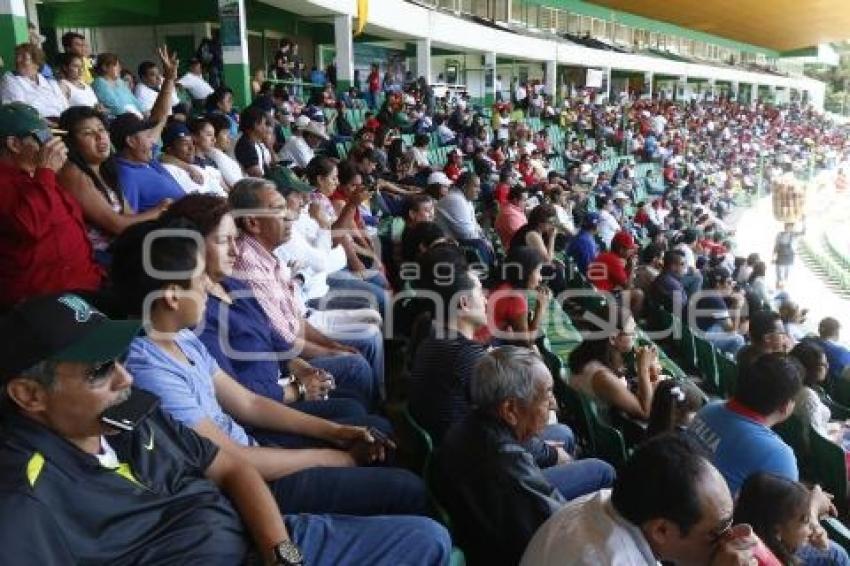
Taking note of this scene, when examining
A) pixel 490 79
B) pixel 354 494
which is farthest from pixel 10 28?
pixel 490 79

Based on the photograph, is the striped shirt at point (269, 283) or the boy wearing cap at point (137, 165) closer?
the striped shirt at point (269, 283)

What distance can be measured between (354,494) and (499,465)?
47 cm

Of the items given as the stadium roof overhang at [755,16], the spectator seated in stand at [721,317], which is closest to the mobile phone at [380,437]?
the spectator seated in stand at [721,317]

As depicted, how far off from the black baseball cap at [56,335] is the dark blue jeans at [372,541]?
742 mm

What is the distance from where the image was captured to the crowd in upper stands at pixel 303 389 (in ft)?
5.09

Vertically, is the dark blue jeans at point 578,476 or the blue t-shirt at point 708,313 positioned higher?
the dark blue jeans at point 578,476

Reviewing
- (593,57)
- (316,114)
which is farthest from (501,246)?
(593,57)

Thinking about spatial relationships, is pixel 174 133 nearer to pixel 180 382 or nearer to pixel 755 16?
pixel 180 382

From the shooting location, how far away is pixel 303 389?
2965mm

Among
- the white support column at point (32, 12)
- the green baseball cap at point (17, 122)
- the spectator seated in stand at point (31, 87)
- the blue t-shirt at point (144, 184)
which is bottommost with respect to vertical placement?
the blue t-shirt at point (144, 184)

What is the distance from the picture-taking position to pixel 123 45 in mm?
16688

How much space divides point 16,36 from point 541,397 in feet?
20.4

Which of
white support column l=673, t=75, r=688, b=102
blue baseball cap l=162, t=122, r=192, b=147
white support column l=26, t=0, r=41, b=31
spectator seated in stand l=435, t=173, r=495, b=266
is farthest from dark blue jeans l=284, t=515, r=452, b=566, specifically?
white support column l=673, t=75, r=688, b=102

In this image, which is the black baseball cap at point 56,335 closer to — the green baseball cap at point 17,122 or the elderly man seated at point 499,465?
the elderly man seated at point 499,465
